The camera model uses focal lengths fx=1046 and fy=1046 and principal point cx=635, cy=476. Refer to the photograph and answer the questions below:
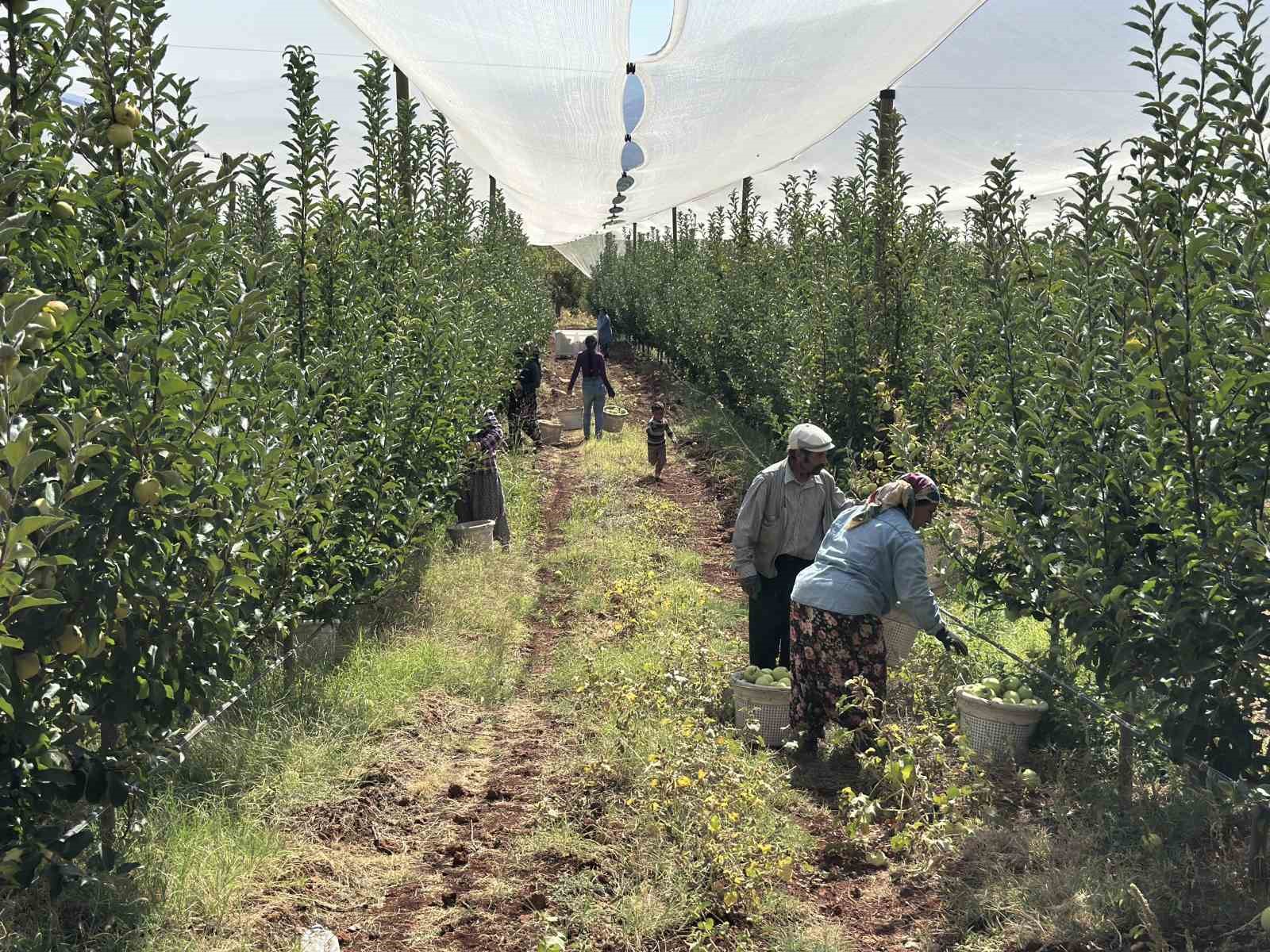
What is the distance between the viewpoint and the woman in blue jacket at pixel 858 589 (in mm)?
4895

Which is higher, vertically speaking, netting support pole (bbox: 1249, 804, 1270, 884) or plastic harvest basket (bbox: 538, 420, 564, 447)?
plastic harvest basket (bbox: 538, 420, 564, 447)

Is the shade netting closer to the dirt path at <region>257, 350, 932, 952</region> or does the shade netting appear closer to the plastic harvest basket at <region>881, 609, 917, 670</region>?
the plastic harvest basket at <region>881, 609, 917, 670</region>

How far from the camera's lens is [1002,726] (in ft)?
16.3

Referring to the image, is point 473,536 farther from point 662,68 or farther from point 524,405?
point 524,405

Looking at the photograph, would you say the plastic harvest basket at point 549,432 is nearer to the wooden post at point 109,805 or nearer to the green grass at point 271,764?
the green grass at point 271,764

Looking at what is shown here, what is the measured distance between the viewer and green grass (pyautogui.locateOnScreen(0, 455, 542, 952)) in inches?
131

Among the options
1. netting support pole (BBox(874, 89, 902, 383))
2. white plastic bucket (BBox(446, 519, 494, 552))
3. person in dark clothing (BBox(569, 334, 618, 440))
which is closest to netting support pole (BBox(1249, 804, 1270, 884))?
netting support pole (BBox(874, 89, 902, 383))

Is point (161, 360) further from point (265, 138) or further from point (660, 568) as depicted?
point (265, 138)

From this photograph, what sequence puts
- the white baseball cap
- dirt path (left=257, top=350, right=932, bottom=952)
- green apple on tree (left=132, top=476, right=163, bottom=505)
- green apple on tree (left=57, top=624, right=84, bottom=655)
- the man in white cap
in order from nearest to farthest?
green apple on tree (left=57, top=624, right=84, bottom=655) < green apple on tree (left=132, top=476, right=163, bottom=505) < dirt path (left=257, top=350, right=932, bottom=952) < the white baseball cap < the man in white cap

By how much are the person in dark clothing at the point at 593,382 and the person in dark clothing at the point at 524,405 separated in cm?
63

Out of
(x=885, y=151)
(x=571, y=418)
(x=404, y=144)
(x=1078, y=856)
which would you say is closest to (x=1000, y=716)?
(x=1078, y=856)

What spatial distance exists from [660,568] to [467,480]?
1.84 m

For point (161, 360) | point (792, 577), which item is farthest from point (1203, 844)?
point (161, 360)

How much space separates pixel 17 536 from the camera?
1.83m
